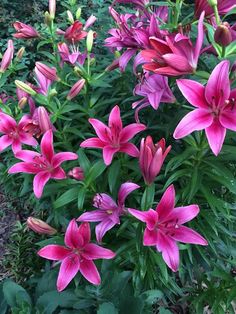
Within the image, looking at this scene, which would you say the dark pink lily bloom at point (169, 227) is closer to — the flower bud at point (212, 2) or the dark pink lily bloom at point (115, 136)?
the dark pink lily bloom at point (115, 136)

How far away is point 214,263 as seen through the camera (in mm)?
1834

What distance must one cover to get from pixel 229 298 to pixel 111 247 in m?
0.48

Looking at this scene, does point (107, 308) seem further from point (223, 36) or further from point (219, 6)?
point (219, 6)

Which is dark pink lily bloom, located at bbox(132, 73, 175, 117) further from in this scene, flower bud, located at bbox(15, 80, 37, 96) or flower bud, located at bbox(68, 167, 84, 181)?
flower bud, located at bbox(15, 80, 37, 96)

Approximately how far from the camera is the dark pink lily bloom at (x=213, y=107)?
114 centimetres

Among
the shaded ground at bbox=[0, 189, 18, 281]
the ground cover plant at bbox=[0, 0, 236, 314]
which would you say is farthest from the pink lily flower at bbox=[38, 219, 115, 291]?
the shaded ground at bbox=[0, 189, 18, 281]

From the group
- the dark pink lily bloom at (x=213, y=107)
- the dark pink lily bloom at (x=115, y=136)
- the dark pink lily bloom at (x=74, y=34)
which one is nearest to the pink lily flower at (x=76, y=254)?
the dark pink lily bloom at (x=115, y=136)

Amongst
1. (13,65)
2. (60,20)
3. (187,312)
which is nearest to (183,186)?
(187,312)

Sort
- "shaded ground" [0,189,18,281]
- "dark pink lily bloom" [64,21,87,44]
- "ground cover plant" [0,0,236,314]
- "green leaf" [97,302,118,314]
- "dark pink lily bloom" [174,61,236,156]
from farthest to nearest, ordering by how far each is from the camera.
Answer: "shaded ground" [0,189,18,281] → "dark pink lily bloom" [64,21,87,44] → "green leaf" [97,302,118,314] → "ground cover plant" [0,0,236,314] → "dark pink lily bloom" [174,61,236,156]

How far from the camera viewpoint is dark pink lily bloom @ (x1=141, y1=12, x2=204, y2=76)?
47.0 inches

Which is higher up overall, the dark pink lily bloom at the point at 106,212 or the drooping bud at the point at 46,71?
the drooping bud at the point at 46,71

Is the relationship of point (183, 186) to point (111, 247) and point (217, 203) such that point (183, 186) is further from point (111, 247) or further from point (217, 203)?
point (111, 247)

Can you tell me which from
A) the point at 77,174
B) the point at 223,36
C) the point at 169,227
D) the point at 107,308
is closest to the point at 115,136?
the point at 77,174

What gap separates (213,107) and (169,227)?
382mm
